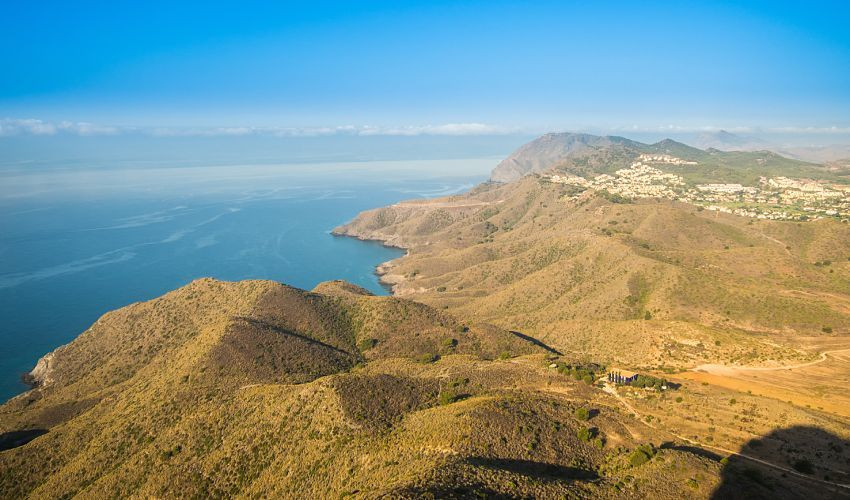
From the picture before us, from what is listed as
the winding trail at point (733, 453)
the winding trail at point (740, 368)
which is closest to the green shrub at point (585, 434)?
the winding trail at point (733, 453)

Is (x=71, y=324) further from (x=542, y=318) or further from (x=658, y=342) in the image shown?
(x=658, y=342)

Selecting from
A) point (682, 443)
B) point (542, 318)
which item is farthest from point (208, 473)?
point (542, 318)

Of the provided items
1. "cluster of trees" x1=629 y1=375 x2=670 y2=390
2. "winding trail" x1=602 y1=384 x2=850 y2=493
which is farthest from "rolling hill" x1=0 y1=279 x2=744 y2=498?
"cluster of trees" x1=629 y1=375 x2=670 y2=390

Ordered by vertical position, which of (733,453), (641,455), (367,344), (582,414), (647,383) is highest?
(641,455)

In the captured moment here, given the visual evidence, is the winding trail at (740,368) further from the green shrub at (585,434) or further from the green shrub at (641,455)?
Result: the green shrub at (641,455)

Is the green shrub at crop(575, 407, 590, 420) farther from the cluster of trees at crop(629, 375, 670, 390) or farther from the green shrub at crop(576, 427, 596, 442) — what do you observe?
the cluster of trees at crop(629, 375, 670, 390)

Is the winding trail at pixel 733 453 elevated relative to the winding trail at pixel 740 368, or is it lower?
elevated

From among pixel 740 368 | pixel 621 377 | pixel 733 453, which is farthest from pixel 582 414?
pixel 740 368

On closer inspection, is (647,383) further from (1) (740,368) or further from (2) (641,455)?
(1) (740,368)
